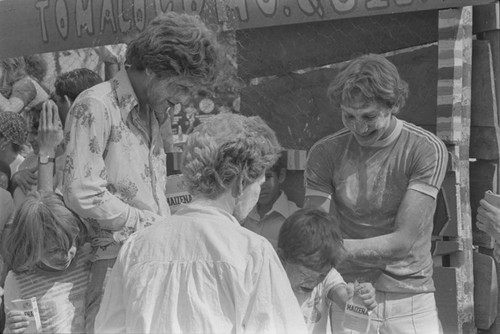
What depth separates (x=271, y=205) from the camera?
4863 mm

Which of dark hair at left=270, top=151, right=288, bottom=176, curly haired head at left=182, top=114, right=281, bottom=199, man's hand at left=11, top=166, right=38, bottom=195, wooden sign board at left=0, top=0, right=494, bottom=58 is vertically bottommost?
dark hair at left=270, top=151, right=288, bottom=176

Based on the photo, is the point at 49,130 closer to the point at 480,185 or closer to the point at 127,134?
the point at 127,134

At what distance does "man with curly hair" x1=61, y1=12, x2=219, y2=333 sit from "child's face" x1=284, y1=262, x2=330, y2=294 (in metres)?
0.51

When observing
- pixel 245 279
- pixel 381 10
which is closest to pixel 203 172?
pixel 245 279

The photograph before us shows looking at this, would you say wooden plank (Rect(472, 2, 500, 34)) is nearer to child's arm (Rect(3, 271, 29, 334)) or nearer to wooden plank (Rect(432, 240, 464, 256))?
wooden plank (Rect(432, 240, 464, 256))

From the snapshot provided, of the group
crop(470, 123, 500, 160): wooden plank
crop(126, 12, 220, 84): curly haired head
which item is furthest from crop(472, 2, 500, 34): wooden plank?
crop(126, 12, 220, 84): curly haired head

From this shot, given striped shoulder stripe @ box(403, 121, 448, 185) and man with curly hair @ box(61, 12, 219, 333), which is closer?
man with curly hair @ box(61, 12, 219, 333)

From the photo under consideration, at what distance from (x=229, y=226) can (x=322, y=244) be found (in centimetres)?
89

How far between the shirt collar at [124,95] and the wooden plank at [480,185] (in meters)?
2.04

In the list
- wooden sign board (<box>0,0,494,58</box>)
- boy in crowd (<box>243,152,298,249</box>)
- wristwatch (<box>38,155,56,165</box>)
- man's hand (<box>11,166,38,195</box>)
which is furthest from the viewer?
boy in crowd (<box>243,152,298,249</box>)

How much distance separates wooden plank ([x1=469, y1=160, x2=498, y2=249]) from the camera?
14.2 feet

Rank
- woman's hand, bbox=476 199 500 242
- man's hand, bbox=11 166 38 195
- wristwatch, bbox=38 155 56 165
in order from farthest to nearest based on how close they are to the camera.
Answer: man's hand, bbox=11 166 38 195 < wristwatch, bbox=38 155 56 165 < woman's hand, bbox=476 199 500 242

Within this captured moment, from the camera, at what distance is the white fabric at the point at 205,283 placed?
6.97ft

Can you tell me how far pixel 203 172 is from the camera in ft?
7.42
